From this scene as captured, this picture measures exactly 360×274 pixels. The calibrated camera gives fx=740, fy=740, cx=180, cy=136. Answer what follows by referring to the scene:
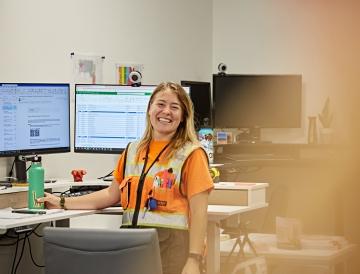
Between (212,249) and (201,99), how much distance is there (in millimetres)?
2043

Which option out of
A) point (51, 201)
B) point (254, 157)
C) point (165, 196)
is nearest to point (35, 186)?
point (51, 201)

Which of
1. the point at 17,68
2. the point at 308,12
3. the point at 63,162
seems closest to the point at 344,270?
the point at 63,162

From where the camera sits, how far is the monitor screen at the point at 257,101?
5.42 metres

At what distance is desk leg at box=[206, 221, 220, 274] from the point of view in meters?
3.01

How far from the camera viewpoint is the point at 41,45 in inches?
145

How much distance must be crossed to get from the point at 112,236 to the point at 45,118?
132 cm

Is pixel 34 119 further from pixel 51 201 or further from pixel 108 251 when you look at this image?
pixel 108 251

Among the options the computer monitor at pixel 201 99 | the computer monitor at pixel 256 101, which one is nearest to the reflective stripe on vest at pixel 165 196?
the computer monitor at pixel 201 99

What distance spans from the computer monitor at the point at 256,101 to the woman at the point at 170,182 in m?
2.74

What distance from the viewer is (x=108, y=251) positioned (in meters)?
2.04

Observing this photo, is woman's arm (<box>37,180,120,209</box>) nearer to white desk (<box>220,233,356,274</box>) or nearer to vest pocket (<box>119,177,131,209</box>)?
vest pocket (<box>119,177,131,209</box>)

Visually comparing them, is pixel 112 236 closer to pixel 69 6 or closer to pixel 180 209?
pixel 180 209

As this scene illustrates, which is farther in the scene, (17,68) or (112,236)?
(17,68)

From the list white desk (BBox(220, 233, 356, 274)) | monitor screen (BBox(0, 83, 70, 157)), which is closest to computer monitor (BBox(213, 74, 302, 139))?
white desk (BBox(220, 233, 356, 274))
